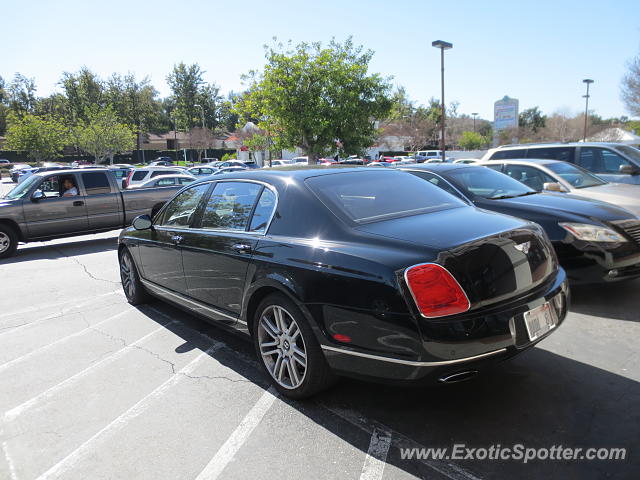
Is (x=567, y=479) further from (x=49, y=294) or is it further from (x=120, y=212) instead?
(x=120, y=212)

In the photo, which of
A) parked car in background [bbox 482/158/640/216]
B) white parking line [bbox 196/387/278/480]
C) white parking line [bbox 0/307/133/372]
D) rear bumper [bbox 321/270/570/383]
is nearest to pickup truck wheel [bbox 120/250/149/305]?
white parking line [bbox 0/307/133/372]

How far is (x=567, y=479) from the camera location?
2.31 meters

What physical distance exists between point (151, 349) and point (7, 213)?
25.3 ft

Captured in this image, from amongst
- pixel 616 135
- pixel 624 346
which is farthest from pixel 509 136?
pixel 624 346

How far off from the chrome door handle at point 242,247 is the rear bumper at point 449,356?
104cm

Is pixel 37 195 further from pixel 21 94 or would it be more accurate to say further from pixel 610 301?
pixel 21 94

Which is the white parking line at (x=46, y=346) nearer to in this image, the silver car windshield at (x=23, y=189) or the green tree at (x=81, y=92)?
the silver car windshield at (x=23, y=189)

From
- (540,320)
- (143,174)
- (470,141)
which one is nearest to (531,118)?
(470,141)

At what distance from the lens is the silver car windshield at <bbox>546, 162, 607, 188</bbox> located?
710 cm

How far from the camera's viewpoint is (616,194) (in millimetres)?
6625

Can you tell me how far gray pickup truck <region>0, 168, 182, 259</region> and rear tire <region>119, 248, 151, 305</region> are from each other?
5674mm

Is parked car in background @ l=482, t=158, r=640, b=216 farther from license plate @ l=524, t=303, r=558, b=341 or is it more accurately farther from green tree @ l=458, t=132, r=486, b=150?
green tree @ l=458, t=132, r=486, b=150

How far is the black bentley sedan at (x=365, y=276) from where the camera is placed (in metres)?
2.54

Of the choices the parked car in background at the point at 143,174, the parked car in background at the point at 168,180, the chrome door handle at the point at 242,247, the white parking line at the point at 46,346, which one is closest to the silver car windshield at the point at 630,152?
the chrome door handle at the point at 242,247
